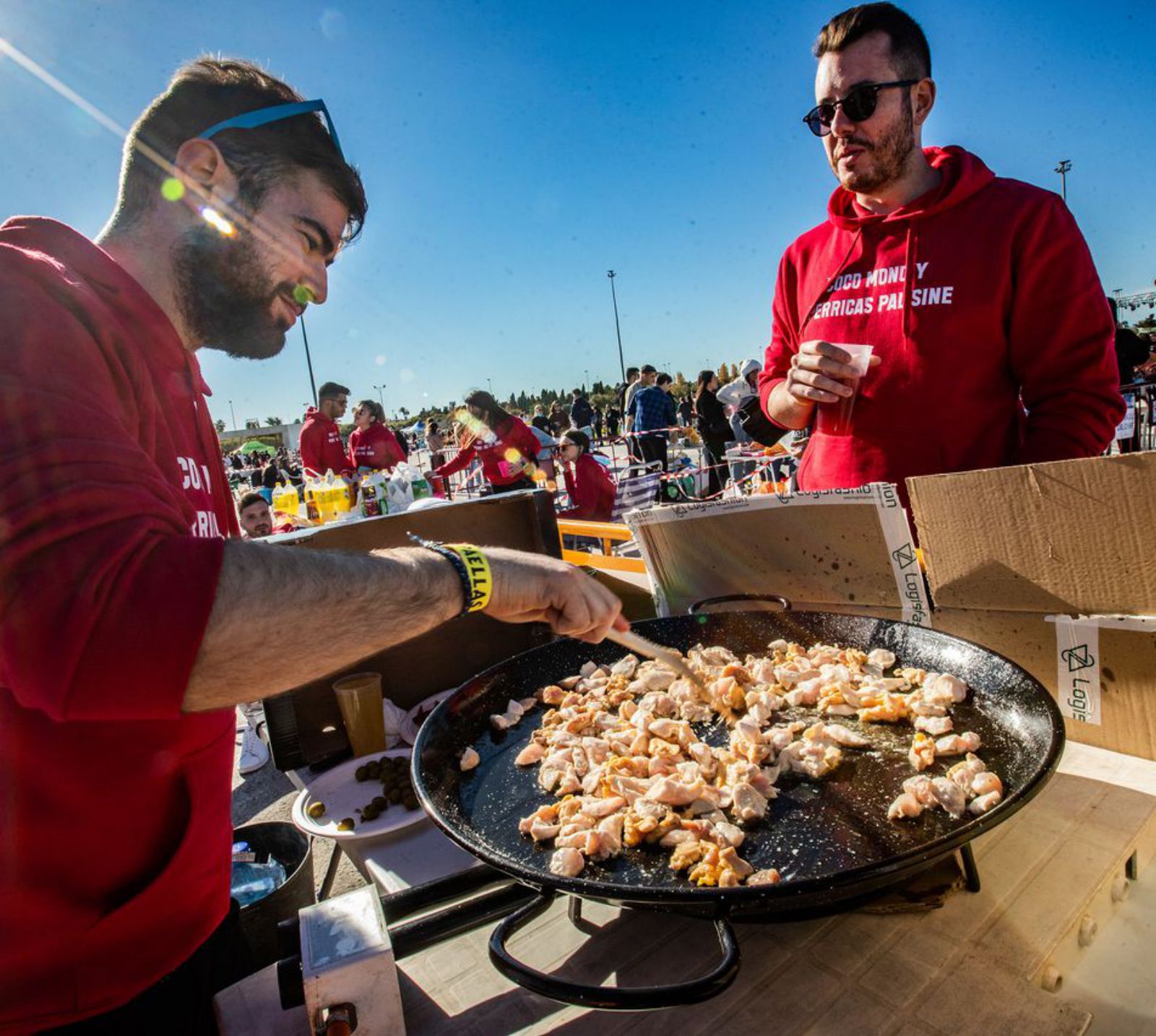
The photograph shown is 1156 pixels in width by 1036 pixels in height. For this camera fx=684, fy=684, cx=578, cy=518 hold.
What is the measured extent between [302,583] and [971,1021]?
1.16 metres

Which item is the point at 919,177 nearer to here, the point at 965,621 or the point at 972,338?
the point at 972,338

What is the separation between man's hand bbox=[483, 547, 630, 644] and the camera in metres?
1.22

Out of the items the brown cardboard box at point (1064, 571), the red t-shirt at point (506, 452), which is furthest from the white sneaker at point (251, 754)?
the red t-shirt at point (506, 452)

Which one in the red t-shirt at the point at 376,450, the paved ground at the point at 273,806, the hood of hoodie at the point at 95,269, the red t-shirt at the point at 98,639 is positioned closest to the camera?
the red t-shirt at the point at 98,639

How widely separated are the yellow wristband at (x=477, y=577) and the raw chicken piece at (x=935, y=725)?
1055 millimetres

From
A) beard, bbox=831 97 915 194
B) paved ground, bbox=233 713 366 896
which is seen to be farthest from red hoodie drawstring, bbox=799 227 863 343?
paved ground, bbox=233 713 366 896

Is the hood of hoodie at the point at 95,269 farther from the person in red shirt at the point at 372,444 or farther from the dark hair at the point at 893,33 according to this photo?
the person in red shirt at the point at 372,444

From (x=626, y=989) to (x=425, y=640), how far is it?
1.99 metres

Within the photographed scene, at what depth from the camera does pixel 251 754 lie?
4051 mm

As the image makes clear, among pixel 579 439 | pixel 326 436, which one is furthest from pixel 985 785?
pixel 326 436

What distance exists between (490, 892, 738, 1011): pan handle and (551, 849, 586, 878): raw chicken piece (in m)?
0.27

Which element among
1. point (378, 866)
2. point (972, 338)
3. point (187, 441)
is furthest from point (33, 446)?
point (972, 338)

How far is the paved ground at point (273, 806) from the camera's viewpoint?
301cm

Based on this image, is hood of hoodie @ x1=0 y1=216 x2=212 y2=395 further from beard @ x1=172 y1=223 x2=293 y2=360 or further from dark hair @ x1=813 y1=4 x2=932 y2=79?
dark hair @ x1=813 y1=4 x2=932 y2=79
